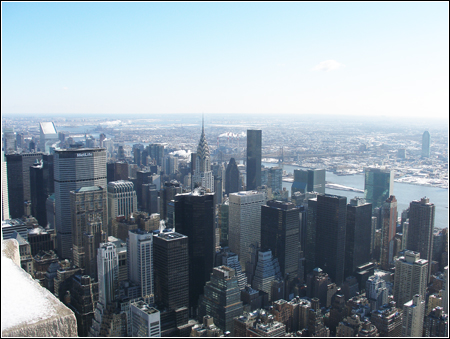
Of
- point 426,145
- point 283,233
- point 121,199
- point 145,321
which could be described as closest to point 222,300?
point 145,321

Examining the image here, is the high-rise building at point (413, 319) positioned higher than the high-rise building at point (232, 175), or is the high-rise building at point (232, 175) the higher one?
the high-rise building at point (232, 175)

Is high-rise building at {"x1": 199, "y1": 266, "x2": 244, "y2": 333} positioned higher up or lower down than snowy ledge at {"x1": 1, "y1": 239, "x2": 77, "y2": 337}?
lower down

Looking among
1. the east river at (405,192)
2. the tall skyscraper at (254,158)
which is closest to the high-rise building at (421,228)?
the east river at (405,192)

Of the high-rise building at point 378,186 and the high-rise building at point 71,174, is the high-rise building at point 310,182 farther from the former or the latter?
the high-rise building at point 71,174

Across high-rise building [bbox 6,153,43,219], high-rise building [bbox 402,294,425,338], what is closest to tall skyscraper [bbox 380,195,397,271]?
high-rise building [bbox 402,294,425,338]

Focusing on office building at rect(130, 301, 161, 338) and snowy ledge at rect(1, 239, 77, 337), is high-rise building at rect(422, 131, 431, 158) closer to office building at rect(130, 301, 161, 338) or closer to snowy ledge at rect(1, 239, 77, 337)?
office building at rect(130, 301, 161, 338)
